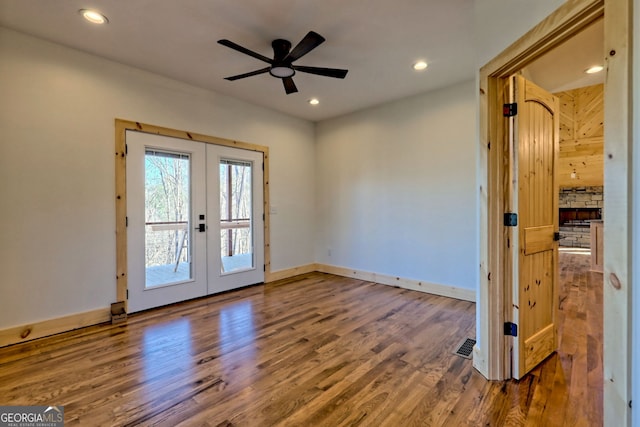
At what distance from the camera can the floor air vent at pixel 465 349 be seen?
246 cm

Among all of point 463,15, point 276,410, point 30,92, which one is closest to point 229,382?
point 276,410

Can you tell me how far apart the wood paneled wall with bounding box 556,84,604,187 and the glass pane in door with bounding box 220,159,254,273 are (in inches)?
237

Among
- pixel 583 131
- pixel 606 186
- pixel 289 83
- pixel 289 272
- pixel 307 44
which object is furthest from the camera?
pixel 583 131

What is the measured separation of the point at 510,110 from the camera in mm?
2111

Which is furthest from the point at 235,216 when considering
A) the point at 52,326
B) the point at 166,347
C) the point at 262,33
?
the point at 262,33

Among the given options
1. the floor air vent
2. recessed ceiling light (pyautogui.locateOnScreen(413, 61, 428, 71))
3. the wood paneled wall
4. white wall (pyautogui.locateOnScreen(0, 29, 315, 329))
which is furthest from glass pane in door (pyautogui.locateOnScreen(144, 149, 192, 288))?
the wood paneled wall

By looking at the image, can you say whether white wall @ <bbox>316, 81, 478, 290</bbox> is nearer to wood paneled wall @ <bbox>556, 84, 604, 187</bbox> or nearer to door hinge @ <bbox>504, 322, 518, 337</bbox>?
door hinge @ <bbox>504, 322, 518, 337</bbox>

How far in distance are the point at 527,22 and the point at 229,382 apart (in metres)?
3.06

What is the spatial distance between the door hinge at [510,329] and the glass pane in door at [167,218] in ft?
12.1

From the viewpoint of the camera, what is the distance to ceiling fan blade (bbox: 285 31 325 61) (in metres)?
2.27

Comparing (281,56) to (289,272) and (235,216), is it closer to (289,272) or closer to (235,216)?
(235,216)

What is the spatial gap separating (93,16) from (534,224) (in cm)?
406

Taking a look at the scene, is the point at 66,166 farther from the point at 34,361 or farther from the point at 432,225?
the point at 432,225

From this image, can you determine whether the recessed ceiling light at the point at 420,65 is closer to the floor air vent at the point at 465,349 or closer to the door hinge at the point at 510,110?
the door hinge at the point at 510,110
